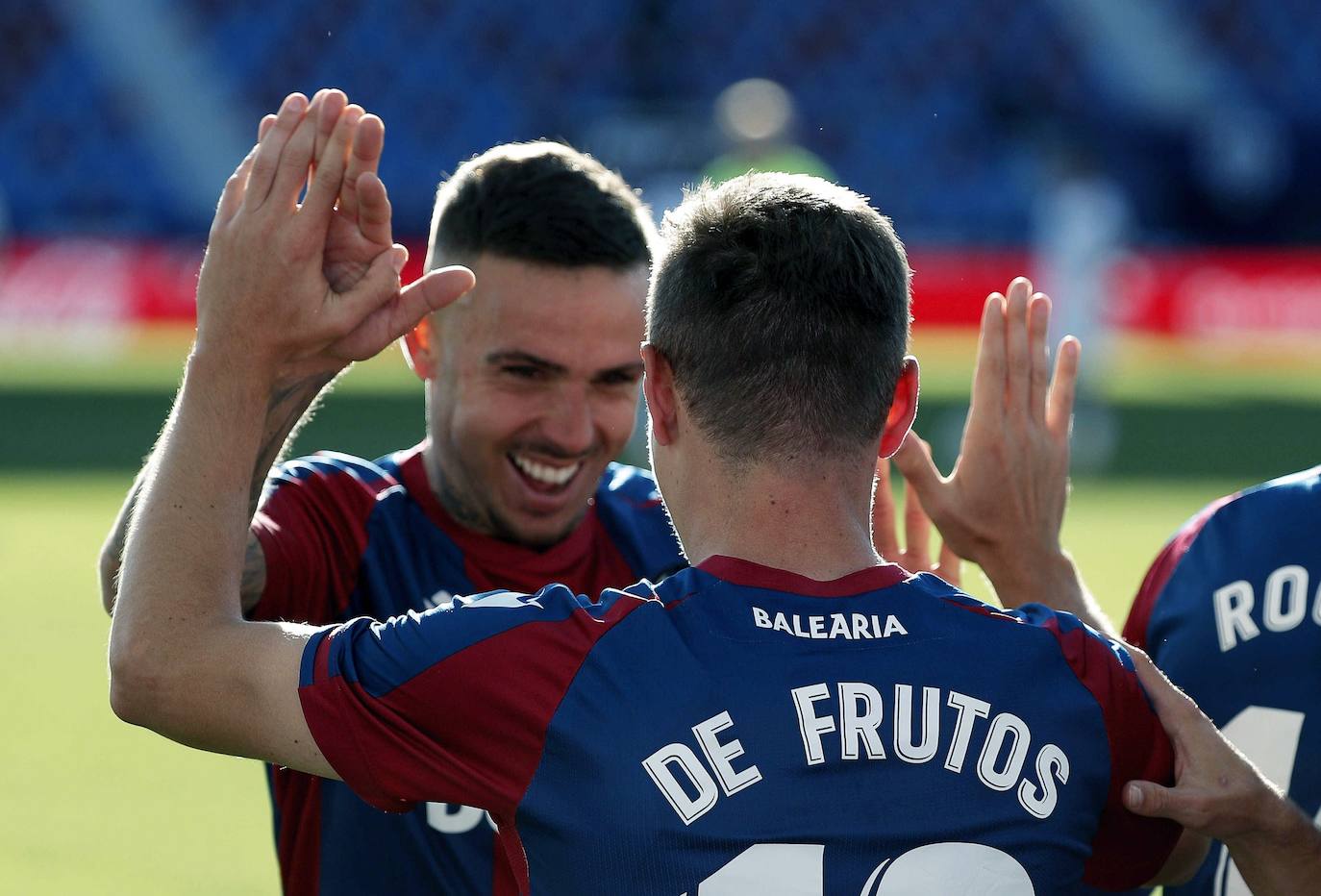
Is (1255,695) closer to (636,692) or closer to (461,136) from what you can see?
(636,692)

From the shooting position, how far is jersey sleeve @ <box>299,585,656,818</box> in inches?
73.7

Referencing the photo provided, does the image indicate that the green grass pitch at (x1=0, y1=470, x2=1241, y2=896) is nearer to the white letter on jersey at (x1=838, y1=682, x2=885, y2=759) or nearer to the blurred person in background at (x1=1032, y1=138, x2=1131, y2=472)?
the white letter on jersey at (x1=838, y1=682, x2=885, y2=759)

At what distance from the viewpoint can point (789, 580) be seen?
6.49 ft

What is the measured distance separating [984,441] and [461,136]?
67.2ft

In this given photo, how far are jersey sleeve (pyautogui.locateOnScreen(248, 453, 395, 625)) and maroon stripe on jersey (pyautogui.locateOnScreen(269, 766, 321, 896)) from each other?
266 mm

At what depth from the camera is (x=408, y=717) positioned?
1.89m

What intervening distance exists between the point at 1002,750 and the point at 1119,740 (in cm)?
16

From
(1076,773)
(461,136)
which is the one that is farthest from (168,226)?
(1076,773)

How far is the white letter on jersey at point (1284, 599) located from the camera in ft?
8.18

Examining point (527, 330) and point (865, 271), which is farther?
point (527, 330)

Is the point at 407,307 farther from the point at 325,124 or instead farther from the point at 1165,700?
the point at 1165,700

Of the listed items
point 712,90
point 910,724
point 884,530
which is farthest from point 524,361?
point 712,90

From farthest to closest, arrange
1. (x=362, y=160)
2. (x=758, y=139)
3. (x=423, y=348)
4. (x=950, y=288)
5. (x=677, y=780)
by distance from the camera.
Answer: (x=950, y=288) → (x=758, y=139) → (x=423, y=348) → (x=362, y=160) → (x=677, y=780)

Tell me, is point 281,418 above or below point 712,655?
above
